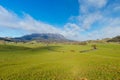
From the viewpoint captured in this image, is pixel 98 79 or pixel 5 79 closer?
pixel 98 79

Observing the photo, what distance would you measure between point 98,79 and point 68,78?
208 inches

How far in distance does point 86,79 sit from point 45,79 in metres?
7.17

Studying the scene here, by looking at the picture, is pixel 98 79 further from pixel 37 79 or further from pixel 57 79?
pixel 37 79

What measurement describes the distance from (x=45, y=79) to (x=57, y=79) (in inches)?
83.5

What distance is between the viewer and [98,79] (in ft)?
93.6

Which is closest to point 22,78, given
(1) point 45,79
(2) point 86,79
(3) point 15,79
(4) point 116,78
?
(3) point 15,79

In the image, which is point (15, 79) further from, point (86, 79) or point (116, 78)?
point (116, 78)

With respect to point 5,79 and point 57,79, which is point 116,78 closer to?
point 57,79

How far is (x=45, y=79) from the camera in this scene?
2953 centimetres

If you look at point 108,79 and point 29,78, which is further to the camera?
point 29,78

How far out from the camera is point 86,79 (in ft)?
94.9

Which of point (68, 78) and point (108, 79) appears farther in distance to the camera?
point (68, 78)

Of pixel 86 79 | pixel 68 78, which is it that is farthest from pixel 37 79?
pixel 86 79

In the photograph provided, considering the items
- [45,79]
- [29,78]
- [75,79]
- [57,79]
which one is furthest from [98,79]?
[29,78]
